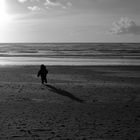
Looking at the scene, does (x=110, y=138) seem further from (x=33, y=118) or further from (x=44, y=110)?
(x=44, y=110)

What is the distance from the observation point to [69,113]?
351 inches

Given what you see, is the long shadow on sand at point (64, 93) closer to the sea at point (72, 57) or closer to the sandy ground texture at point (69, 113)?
the sandy ground texture at point (69, 113)

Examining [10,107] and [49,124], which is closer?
[49,124]

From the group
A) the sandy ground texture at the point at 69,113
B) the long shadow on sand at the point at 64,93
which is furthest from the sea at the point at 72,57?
the sandy ground texture at the point at 69,113

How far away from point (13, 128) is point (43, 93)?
18.2ft

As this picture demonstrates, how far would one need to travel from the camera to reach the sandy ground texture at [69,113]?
267 inches

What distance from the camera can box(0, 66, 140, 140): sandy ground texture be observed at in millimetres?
6785

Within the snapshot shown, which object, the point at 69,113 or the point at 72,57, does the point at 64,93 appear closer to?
the point at 69,113

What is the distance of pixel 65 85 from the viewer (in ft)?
50.0

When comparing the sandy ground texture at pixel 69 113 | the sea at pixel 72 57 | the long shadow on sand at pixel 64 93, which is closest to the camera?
the sandy ground texture at pixel 69 113

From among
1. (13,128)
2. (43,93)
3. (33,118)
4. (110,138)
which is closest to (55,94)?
(43,93)

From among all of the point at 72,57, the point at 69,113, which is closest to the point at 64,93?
the point at 69,113

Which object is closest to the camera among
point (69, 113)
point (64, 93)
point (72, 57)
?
point (69, 113)

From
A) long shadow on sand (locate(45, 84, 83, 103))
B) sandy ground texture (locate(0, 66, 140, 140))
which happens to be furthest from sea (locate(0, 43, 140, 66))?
sandy ground texture (locate(0, 66, 140, 140))
